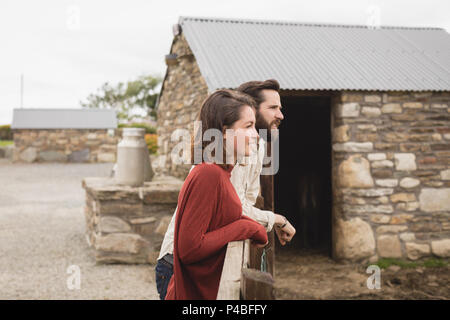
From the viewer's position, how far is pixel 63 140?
2039 cm

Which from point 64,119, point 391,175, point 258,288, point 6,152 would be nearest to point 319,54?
point 391,175

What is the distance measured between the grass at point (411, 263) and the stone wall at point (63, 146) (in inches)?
647

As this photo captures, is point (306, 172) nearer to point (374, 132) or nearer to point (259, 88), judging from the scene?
point (374, 132)

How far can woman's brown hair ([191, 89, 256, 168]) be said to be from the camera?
1.65 m

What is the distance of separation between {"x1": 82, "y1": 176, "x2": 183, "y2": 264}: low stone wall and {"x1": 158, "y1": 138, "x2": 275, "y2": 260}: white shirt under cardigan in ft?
12.1

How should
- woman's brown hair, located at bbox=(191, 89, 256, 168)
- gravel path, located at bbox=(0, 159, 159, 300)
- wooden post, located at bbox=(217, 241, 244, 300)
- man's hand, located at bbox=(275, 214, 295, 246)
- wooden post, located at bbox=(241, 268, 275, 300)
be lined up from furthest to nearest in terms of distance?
gravel path, located at bbox=(0, 159, 159, 300), man's hand, located at bbox=(275, 214, 295, 246), woman's brown hair, located at bbox=(191, 89, 256, 168), wooden post, located at bbox=(217, 241, 244, 300), wooden post, located at bbox=(241, 268, 275, 300)

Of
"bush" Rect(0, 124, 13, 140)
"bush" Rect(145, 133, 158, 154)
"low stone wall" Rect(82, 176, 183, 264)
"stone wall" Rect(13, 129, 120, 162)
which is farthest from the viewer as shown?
"bush" Rect(0, 124, 13, 140)

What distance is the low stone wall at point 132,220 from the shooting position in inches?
229

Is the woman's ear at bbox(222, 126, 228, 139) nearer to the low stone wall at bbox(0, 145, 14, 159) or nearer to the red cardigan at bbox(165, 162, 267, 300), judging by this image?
the red cardigan at bbox(165, 162, 267, 300)

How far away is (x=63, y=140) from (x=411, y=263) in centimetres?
1793

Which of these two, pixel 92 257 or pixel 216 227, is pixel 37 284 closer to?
pixel 92 257

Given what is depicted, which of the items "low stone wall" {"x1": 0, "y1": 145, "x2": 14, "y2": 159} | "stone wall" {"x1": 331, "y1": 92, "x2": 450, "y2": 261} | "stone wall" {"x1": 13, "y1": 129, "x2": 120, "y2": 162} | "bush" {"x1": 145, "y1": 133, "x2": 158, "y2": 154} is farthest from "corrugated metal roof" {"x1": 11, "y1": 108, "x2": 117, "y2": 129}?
"stone wall" {"x1": 331, "y1": 92, "x2": 450, "y2": 261}

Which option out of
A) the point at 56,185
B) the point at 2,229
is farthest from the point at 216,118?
the point at 56,185
